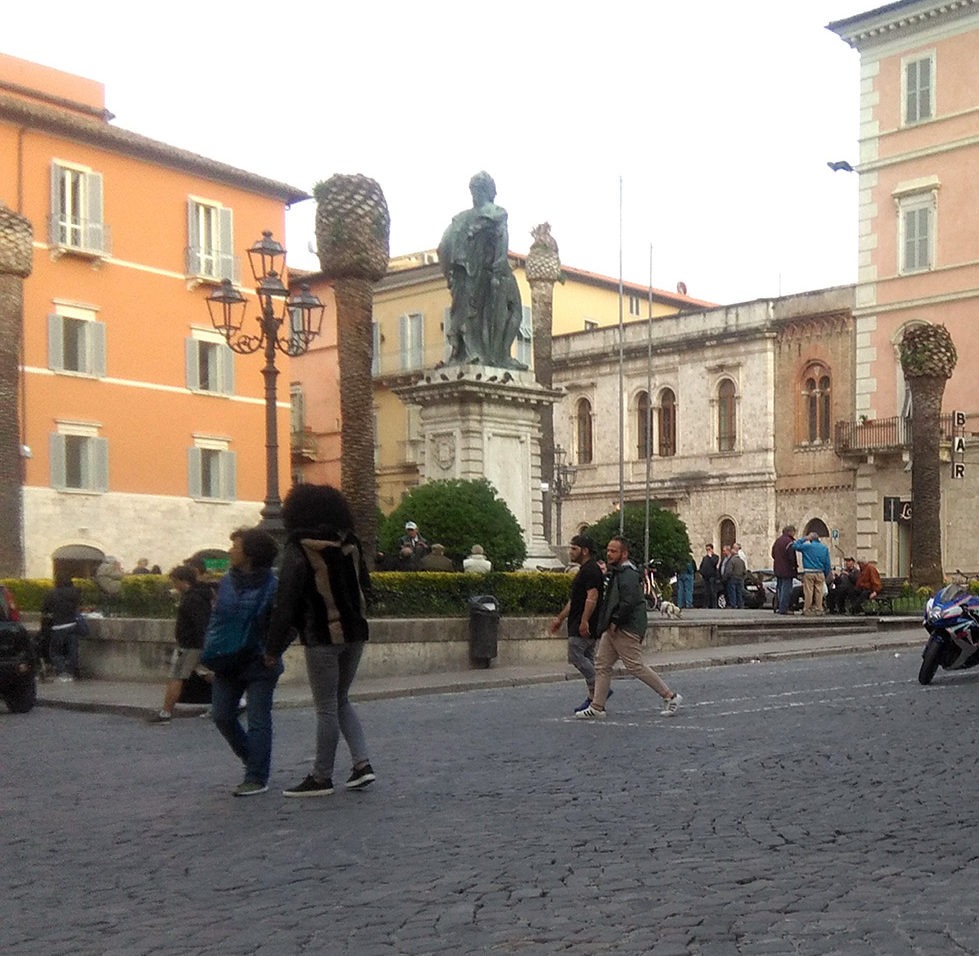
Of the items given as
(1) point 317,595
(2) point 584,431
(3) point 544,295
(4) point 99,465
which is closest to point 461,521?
(1) point 317,595

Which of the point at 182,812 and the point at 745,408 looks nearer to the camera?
the point at 182,812

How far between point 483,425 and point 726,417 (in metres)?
A: 29.7

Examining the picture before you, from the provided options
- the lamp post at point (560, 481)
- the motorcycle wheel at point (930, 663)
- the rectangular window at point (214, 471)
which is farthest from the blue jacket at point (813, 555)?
the rectangular window at point (214, 471)

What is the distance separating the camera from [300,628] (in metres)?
9.35

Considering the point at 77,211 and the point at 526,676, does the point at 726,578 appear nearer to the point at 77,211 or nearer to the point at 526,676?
the point at 526,676

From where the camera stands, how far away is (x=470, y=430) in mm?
25328

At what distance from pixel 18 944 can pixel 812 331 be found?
154 feet

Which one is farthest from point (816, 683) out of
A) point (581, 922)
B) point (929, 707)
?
point (581, 922)

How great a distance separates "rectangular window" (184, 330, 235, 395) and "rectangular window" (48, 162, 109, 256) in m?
4.28

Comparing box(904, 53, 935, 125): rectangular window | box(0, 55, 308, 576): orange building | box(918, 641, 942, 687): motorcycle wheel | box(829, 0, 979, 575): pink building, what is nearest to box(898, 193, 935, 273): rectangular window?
box(829, 0, 979, 575): pink building

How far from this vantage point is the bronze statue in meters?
25.9

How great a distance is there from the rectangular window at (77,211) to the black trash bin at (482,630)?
24.9 metres

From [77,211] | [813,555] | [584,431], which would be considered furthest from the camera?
[584,431]

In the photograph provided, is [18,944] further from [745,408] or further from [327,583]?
[745,408]
